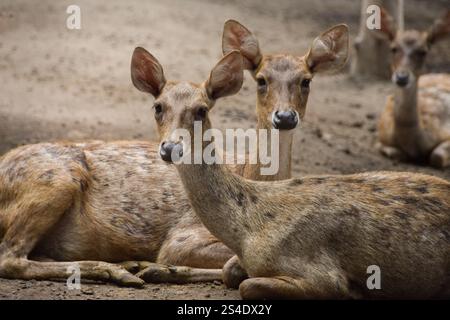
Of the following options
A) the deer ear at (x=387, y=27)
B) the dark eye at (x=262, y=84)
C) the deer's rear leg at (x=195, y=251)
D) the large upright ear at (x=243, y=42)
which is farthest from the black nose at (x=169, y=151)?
the deer ear at (x=387, y=27)

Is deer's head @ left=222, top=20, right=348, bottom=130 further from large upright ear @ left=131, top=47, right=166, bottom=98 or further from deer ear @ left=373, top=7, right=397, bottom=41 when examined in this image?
deer ear @ left=373, top=7, right=397, bottom=41

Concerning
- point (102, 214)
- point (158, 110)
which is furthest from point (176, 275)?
point (158, 110)

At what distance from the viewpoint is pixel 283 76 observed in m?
8.27

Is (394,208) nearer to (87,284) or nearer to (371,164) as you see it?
(87,284)

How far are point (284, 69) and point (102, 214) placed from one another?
196 centimetres

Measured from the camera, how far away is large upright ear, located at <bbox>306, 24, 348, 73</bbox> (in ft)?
28.3

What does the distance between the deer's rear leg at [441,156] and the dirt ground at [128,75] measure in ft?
0.62

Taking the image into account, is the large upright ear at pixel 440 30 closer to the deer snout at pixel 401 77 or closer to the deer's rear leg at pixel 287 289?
the deer snout at pixel 401 77

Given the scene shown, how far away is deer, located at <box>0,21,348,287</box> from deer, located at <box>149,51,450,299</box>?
0.71 m

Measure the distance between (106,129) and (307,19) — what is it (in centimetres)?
900

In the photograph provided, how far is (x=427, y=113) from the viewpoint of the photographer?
13.8m

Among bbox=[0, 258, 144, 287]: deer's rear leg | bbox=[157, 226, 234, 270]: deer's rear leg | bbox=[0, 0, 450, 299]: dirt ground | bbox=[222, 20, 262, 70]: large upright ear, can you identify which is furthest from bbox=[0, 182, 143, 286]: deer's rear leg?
bbox=[0, 0, 450, 299]: dirt ground

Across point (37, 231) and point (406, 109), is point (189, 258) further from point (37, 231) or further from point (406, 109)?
point (406, 109)

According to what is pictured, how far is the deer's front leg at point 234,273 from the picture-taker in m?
7.09
